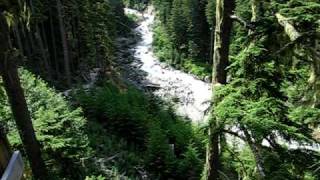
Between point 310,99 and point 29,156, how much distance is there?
21.8 feet

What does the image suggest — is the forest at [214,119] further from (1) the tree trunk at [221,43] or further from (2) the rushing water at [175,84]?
(2) the rushing water at [175,84]

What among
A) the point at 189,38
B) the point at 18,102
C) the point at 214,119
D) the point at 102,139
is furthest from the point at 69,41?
the point at 214,119

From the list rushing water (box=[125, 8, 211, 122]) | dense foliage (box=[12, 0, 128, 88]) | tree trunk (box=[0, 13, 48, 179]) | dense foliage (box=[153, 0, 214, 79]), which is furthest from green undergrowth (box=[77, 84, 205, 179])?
dense foliage (box=[153, 0, 214, 79])

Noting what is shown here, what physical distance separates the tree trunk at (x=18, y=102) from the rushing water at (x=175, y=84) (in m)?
33.5

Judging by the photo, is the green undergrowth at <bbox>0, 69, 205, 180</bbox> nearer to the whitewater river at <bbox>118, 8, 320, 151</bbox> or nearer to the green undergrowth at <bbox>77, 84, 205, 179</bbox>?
the green undergrowth at <bbox>77, 84, 205, 179</bbox>

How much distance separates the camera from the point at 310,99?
4.38 m

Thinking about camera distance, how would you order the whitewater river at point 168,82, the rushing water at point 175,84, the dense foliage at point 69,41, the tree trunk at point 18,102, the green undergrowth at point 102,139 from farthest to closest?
1. the whitewater river at point 168,82
2. the rushing water at point 175,84
3. the dense foliage at point 69,41
4. the green undergrowth at point 102,139
5. the tree trunk at point 18,102

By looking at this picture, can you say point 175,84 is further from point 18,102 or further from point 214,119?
point 214,119

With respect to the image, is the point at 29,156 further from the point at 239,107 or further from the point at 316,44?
the point at 316,44

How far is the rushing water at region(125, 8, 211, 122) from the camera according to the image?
49.8m

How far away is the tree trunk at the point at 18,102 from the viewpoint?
26.9 ft

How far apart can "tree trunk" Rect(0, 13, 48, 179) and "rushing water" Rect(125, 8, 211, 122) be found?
3346 centimetres

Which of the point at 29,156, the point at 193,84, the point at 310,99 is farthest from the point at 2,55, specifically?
the point at 193,84

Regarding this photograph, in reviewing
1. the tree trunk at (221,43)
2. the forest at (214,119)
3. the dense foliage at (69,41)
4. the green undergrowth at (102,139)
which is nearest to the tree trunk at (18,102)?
the forest at (214,119)
